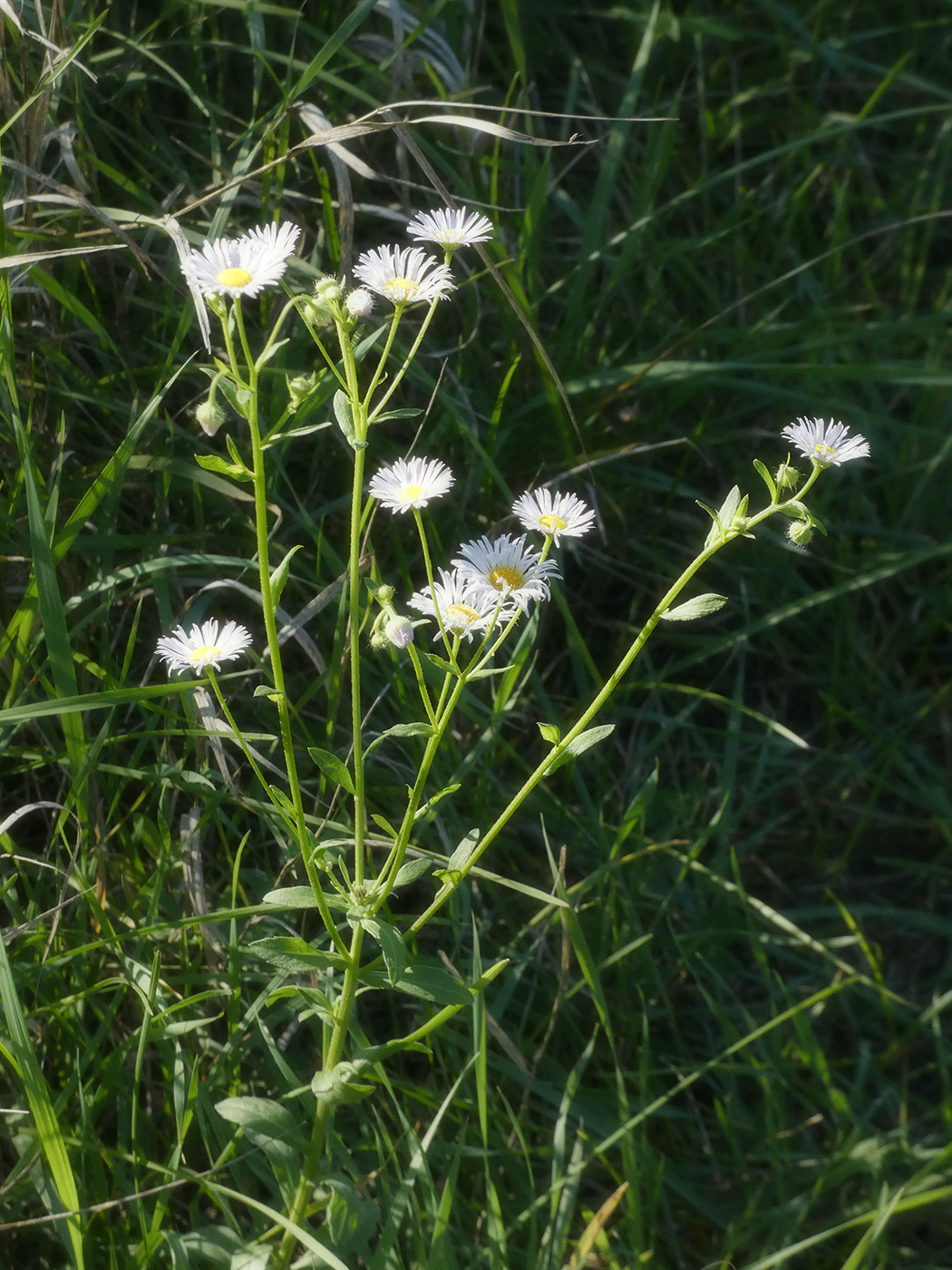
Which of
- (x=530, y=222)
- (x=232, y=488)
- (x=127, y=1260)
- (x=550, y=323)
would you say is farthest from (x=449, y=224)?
(x=127, y=1260)

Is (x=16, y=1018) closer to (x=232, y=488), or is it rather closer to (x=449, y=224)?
(x=232, y=488)

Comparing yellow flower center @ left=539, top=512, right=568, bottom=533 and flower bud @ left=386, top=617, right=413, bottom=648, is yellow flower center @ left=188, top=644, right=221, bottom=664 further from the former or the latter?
yellow flower center @ left=539, top=512, right=568, bottom=533

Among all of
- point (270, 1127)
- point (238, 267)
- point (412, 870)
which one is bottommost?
point (270, 1127)

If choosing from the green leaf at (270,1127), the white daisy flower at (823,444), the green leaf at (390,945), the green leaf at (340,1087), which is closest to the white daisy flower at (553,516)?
the white daisy flower at (823,444)

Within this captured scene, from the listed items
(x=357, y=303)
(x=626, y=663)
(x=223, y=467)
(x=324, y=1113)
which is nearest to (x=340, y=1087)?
(x=324, y=1113)

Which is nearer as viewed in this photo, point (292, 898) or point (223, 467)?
point (223, 467)

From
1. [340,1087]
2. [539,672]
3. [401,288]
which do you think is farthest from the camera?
[539,672]

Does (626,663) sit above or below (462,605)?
below

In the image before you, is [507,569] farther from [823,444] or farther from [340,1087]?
[340,1087]
